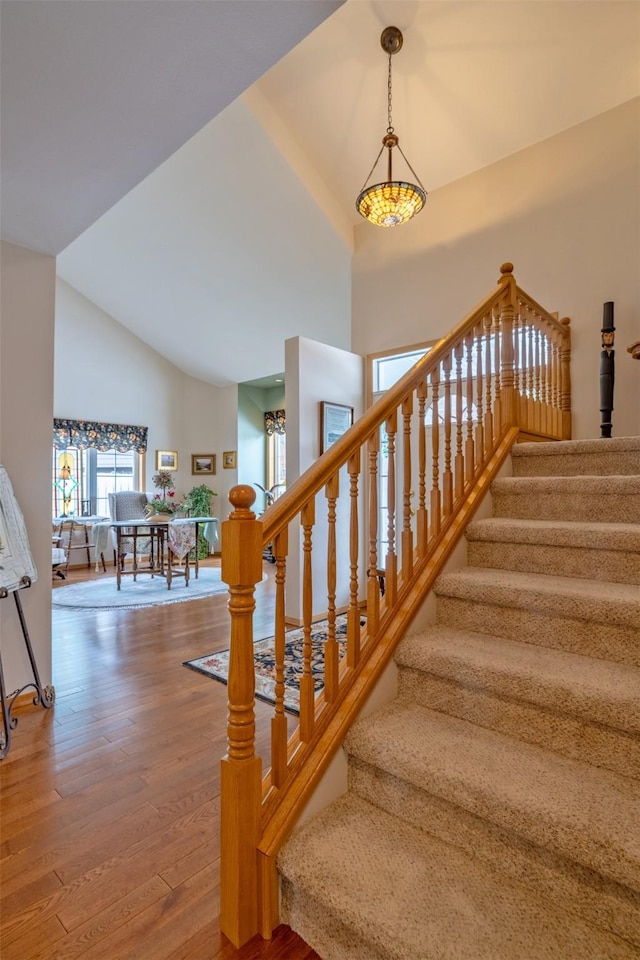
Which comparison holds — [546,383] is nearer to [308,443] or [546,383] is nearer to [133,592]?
[308,443]

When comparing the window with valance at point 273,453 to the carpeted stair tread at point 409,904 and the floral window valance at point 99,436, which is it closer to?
the floral window valance at point 99,436

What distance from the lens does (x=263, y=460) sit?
852 centimetres

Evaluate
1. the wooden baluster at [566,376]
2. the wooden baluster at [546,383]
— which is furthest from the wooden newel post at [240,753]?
the wooden baluster at [566,376]

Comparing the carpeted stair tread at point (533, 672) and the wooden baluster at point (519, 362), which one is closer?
the carpeted stair tread at point (533, 672)

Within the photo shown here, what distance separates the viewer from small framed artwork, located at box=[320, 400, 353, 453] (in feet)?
13.4

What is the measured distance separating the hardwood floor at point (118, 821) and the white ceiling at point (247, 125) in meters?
2.43

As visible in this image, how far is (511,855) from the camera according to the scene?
1.13 metres

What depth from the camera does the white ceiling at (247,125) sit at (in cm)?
139

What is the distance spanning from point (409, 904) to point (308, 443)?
321 cm

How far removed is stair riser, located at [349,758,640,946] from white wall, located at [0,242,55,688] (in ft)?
6.35

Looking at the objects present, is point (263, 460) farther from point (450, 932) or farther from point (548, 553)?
point (450, 932)

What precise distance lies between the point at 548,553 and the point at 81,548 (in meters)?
6.72

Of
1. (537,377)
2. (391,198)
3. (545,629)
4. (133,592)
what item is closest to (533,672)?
(545,629)

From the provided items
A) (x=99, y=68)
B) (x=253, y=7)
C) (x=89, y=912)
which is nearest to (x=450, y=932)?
(x=89, y=912)
